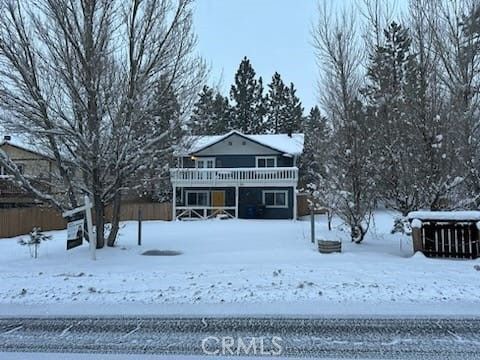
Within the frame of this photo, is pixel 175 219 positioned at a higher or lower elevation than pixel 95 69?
lower

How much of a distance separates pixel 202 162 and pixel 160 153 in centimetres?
1992

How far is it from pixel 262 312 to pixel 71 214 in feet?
23.2

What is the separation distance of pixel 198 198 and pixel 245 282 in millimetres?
23030

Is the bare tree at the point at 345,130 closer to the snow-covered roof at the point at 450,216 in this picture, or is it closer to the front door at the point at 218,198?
the snow-covered roof at the point at 450,216

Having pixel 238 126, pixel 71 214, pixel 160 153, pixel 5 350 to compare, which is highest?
pixel 238 126

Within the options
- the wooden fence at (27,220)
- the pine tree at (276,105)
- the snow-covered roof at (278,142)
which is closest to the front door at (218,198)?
the snow-covered roof at (278,142)

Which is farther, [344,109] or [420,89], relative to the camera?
[344,109]

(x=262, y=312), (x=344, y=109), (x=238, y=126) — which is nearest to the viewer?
(x=262, y=312)

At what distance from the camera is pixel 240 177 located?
91.9 feet

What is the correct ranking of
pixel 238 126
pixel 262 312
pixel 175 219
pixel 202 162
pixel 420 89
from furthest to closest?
1. pixel 238 126
2. pixel 202 162
3. pixel 175 219
4. pixel 420 89
5. pixel 262 312

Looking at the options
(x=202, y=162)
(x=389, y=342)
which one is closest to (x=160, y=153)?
(x=389, y=342)

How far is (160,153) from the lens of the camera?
11734 millimetres

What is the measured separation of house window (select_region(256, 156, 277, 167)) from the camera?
30.9m

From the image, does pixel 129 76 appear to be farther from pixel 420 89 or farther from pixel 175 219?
pixel 175 219
